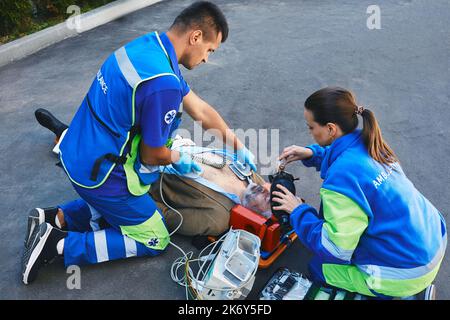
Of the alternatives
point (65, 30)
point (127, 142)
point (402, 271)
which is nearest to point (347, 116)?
point (402, 271)

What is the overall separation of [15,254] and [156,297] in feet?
3.31

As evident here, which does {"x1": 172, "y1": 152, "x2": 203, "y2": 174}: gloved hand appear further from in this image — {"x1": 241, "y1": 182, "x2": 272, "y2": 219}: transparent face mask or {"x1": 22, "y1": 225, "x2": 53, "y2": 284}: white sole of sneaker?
{"x1": 22, "y1": 225, "x2": 53, "y2": 284}: white sole of sneaker

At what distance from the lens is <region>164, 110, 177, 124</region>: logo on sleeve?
2.29 meters

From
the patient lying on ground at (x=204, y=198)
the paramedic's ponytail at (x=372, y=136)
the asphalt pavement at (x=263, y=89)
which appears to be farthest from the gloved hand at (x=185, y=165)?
the paramedic's ponytail at (x=372, y=136)

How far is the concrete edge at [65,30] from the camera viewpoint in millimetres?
5523

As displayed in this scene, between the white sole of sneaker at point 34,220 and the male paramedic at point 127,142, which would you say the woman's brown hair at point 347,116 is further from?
the white sole of sneaker at point 34,220

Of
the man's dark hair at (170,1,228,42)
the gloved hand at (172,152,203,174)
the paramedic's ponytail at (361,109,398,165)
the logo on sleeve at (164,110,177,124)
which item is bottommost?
the gloved hand at (172,152,203,174)

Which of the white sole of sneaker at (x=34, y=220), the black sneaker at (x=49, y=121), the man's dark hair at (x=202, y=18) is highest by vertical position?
the man's dark hair at (x=202, y=18)

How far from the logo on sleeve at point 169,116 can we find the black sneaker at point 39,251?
984mm

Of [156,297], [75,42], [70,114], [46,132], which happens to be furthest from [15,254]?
[75,42]

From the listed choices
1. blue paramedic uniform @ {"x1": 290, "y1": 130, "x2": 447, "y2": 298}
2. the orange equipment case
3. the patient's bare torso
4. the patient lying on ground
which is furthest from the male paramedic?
blue paramedic uniform @ {"x1": 290, "y1": 130, "x2": 447, "y2": 298}

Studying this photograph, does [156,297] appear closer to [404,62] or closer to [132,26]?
[404,62]

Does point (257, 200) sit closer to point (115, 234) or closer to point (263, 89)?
point (115, 234)

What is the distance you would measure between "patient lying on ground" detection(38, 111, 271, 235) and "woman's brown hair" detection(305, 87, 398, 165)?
846 millimetres
